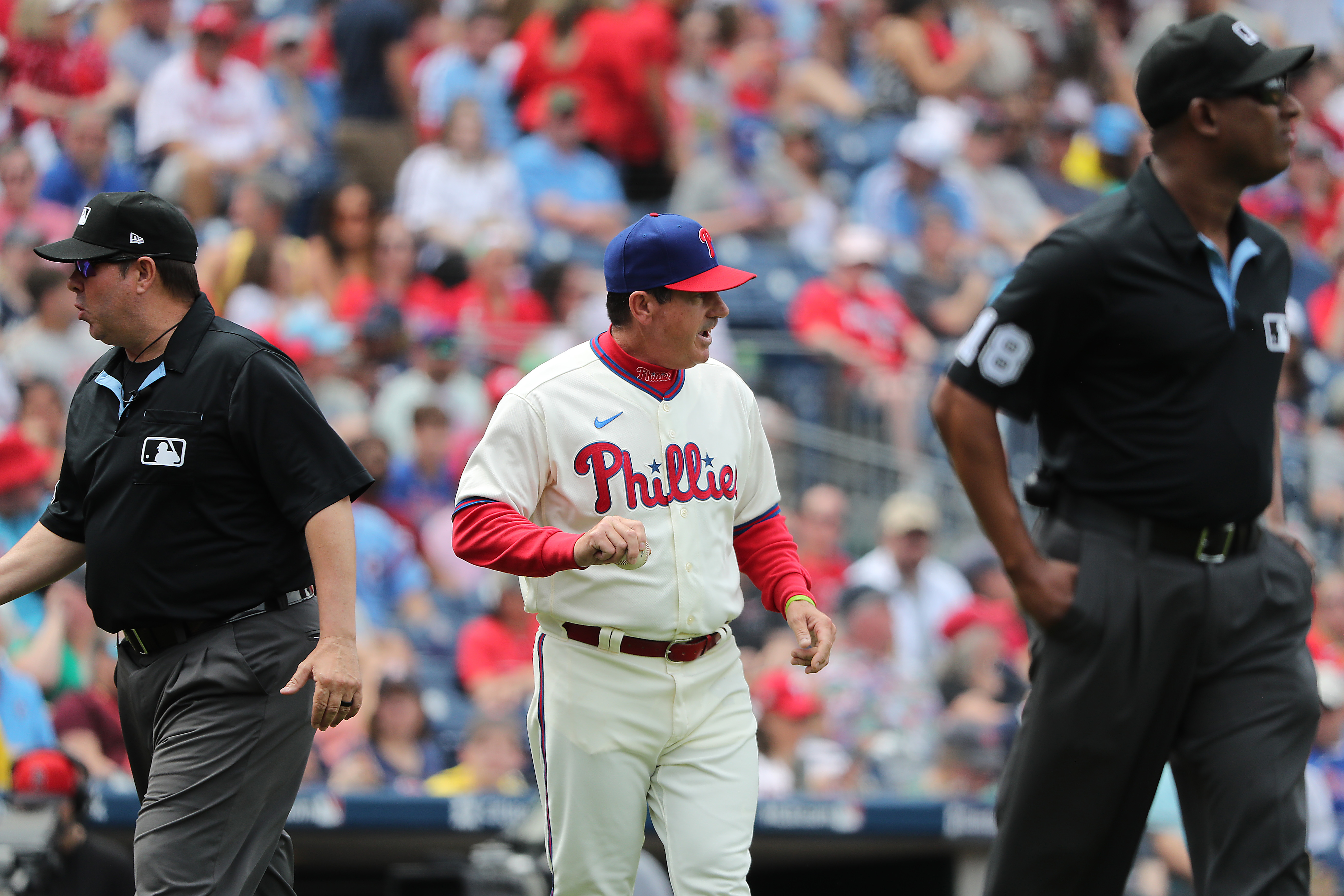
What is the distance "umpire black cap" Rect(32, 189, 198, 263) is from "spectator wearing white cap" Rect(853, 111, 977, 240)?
837 centimetres

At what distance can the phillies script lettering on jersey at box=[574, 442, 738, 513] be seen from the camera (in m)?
3.67

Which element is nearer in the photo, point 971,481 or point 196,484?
point 971,481

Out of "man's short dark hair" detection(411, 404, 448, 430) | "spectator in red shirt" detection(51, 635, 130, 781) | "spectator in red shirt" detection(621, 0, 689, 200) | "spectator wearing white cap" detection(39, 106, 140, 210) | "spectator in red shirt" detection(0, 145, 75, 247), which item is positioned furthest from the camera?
"spectator in red shirt" detection(621, 0, 689, 200)

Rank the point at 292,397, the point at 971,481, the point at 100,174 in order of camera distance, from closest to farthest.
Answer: the point at 971,481 < the point at 292,397 < the point at 100,174

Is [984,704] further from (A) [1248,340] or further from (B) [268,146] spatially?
(B) [268,146]

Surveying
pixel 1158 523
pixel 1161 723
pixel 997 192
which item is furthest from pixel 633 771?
pixel 997 192

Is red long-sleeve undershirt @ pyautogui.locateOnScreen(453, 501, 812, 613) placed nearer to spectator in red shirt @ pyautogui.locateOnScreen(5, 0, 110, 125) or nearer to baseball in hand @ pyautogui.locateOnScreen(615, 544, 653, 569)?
baseball in hand @ pyautogui.locateOnScreen(615, 544, 653, 569)

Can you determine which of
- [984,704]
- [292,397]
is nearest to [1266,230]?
[292,397]

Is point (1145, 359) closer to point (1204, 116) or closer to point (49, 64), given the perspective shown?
point (1204, 116)

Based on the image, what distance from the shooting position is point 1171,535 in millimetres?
3105

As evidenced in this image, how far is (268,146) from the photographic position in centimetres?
1077

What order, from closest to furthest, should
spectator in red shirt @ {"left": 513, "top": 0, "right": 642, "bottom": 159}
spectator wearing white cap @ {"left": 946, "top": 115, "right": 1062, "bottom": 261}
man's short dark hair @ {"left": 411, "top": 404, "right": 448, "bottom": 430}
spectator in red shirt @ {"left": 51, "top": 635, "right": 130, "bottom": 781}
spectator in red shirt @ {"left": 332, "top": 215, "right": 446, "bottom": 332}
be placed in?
1. spectator in red shirt @ {"left": 51, "top": 635, "right": 130, "bottom": 781}
2. man's short dark hair @ {"left": 411, "top": 404, "right": 448, "bottom": 430}
3. spectator in red shirt @ {"left": 332, "top": 215, "right": 446, "bottom": 332}
4. spectator in red shirt @ {"left": 513, "top": 0, "right": 642, "bottom": 159}
5. spectator wearing white cap @ {"left": 946, "top": 115, "right": 1062, "bottom": 261}

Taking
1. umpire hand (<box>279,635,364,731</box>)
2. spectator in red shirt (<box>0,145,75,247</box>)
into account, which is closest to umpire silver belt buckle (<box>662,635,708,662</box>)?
umpire hand (<box>279,635,364,731</box>)

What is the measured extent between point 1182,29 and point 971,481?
1039 millimetres
